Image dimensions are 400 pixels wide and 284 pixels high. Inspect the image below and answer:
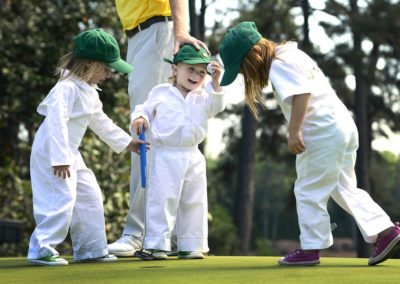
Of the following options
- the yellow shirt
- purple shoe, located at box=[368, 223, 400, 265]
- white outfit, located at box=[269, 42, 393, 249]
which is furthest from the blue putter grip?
purple shoe, located at box=[368, 223, 400, 265]

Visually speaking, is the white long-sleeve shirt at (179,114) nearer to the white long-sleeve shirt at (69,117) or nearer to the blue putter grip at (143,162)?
the blue putter grip at (143,162)

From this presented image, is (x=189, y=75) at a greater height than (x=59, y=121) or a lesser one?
greater

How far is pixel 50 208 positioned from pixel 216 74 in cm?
128

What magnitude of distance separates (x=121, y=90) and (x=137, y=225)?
6.89 m

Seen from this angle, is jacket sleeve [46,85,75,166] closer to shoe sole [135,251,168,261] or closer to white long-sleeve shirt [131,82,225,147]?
white long-sleeve shirt [131,82,225,147]

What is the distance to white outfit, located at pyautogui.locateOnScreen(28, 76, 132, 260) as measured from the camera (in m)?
6.01

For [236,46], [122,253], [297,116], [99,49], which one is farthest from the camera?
[122,253]

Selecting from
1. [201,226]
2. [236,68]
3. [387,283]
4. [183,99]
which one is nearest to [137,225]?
[201,226]

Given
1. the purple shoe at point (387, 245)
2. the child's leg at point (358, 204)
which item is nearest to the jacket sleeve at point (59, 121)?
the child's leg at point (358, 204)

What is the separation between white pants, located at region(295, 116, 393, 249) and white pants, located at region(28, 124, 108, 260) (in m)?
1.35

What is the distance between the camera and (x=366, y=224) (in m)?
5.52

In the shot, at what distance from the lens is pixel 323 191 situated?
5.55 m

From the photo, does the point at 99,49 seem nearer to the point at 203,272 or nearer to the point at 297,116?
the point at 297,116

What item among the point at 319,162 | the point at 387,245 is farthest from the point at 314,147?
the point at 387,245
